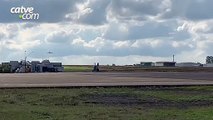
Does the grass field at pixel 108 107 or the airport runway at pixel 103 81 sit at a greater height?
the airport runway at pixel 103 81

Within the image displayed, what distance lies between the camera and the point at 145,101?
28703 millimetres

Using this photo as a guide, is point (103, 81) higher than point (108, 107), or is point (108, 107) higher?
point (103, 81)

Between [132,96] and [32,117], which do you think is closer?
[32,117]

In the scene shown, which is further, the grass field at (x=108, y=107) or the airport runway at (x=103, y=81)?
the airport runway at (x=103, y=81)

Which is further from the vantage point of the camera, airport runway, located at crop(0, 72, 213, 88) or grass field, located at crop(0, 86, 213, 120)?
airport runway, located at crop(0, 72, 213, 88)

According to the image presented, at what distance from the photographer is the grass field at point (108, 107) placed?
20156mm

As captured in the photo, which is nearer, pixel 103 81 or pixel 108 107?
pixel 108 107

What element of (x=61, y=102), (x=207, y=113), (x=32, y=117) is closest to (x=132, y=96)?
(x=61, y=102)

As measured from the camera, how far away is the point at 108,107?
2489 cm

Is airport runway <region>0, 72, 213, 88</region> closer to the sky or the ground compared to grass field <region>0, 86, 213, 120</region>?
closer to the sky

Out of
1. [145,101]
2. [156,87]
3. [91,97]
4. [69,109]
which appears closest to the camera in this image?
[69,109]

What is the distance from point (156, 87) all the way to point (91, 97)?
10.8m

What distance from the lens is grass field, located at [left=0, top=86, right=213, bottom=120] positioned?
2016 centimetres

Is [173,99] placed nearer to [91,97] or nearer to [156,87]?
[91,97]
